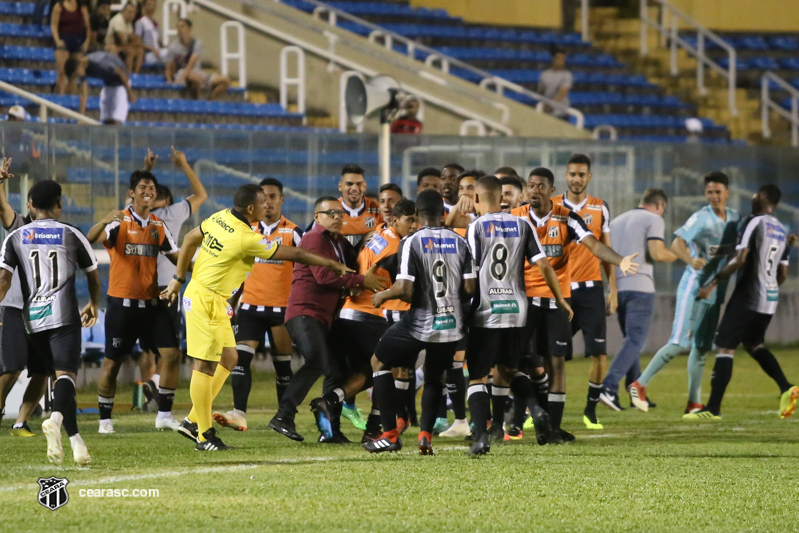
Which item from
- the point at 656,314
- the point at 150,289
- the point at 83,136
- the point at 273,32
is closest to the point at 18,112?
the point at 83,136

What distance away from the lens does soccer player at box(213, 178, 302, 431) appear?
1107cm

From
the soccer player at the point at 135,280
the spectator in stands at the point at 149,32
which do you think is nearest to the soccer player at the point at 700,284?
the soccer player at the point at 135,280

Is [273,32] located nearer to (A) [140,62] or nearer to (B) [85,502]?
(A) [140,62]

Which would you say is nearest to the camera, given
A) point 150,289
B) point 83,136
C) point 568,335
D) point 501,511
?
point 501,511

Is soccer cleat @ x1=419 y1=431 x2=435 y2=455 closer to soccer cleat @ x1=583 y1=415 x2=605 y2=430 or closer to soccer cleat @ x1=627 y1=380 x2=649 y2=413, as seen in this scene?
soccer cleat @ x1=583 y1=415 x2=605 y2=430

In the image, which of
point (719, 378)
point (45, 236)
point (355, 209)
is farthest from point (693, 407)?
point (45, 236)

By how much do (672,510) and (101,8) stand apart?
47.3 feet

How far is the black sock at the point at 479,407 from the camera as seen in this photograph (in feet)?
29.9

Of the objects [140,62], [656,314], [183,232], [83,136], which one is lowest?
[656,314]

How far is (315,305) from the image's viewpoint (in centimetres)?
1028

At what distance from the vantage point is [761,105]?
27703mm

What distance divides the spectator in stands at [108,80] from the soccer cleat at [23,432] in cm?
758

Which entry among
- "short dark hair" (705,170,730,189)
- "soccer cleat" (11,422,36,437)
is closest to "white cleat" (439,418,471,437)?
"soccer cleat" (11,422,36,437)

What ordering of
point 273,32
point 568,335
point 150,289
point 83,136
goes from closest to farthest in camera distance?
point 568,335 < point 150,289 < point 83,136 < point 273,32
